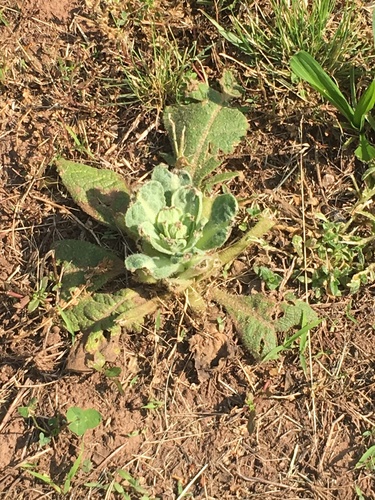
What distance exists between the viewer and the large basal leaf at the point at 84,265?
2461 millimetres

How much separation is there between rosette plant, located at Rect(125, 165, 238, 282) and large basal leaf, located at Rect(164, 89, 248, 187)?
249 millimetres

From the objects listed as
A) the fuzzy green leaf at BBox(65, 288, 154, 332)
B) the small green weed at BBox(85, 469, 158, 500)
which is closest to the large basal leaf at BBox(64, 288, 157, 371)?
the fuzzy green leaf at BBox(65, 288, 154, 332)

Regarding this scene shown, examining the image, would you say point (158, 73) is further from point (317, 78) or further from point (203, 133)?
point (317, 78)

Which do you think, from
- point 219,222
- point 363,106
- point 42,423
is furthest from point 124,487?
point 363,106

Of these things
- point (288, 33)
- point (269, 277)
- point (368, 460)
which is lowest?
point (368, 460)

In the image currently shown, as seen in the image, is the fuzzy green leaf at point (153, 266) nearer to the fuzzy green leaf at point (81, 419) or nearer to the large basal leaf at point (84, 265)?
the large basal leaf at point (84, 265)

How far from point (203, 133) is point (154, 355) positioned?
1.02 m

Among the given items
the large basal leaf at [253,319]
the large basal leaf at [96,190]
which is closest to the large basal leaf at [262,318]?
the large basal leaf at [253,319]

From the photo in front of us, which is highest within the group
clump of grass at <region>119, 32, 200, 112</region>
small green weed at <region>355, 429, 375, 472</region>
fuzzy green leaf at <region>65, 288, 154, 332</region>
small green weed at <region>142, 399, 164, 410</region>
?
clump of grass at <region>119, 32, 200, 112</region>

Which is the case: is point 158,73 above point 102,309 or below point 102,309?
above

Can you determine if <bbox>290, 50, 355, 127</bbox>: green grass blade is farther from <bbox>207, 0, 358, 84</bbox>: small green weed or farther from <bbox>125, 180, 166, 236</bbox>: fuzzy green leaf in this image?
<bbox>125, 180, 166, 236</bbox>: fuzzy green leaf

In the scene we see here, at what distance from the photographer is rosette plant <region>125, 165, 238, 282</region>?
7.36 ft

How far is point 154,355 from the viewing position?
2.40 meters

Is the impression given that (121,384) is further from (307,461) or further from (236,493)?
(307,461)
